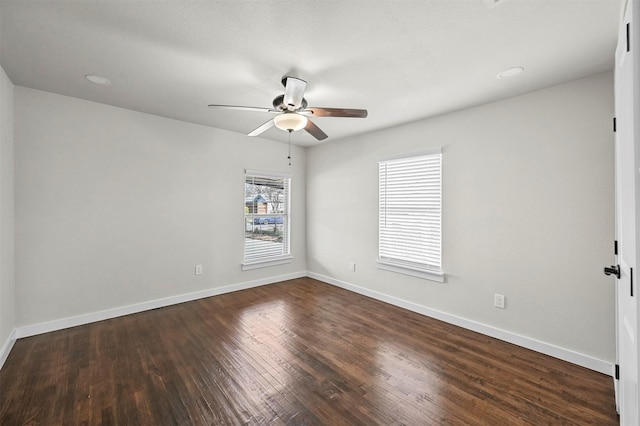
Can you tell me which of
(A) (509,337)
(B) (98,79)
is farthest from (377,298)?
(B) (98,79)

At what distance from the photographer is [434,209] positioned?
3.49m

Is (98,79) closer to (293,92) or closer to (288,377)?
(293,92)

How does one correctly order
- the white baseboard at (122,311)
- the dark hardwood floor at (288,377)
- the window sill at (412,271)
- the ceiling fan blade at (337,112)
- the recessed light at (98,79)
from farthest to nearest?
1. the window sill at (412,271)
2. the white baseboard at (122,311)
3. the recessed light at (98,79)
4. the ceiling fan blade at (337,112)
5. the dark hardwood floor at (288,377)

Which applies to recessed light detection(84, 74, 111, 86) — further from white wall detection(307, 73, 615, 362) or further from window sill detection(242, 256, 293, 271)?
white wall detection(307, 73, 615, 362)

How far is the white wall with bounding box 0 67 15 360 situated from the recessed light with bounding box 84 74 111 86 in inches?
25.3

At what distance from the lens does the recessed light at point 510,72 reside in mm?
2285

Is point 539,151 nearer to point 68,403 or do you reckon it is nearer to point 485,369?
point 485,369

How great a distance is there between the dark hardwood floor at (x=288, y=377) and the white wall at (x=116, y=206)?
0.55 m

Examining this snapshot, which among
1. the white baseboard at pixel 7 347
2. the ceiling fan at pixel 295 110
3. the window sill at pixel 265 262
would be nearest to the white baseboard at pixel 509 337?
the window sill at pixel 265 262

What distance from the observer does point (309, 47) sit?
2.03m

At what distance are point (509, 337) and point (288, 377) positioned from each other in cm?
231

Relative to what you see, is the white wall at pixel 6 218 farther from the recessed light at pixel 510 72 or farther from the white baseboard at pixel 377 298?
the recessed light at pixel 510 72

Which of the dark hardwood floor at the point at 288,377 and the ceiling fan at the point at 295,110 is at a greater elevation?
the ceiling fan at the point at 295,110

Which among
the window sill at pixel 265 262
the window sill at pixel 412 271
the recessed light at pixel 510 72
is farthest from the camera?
the window sill at pixel 265 262
